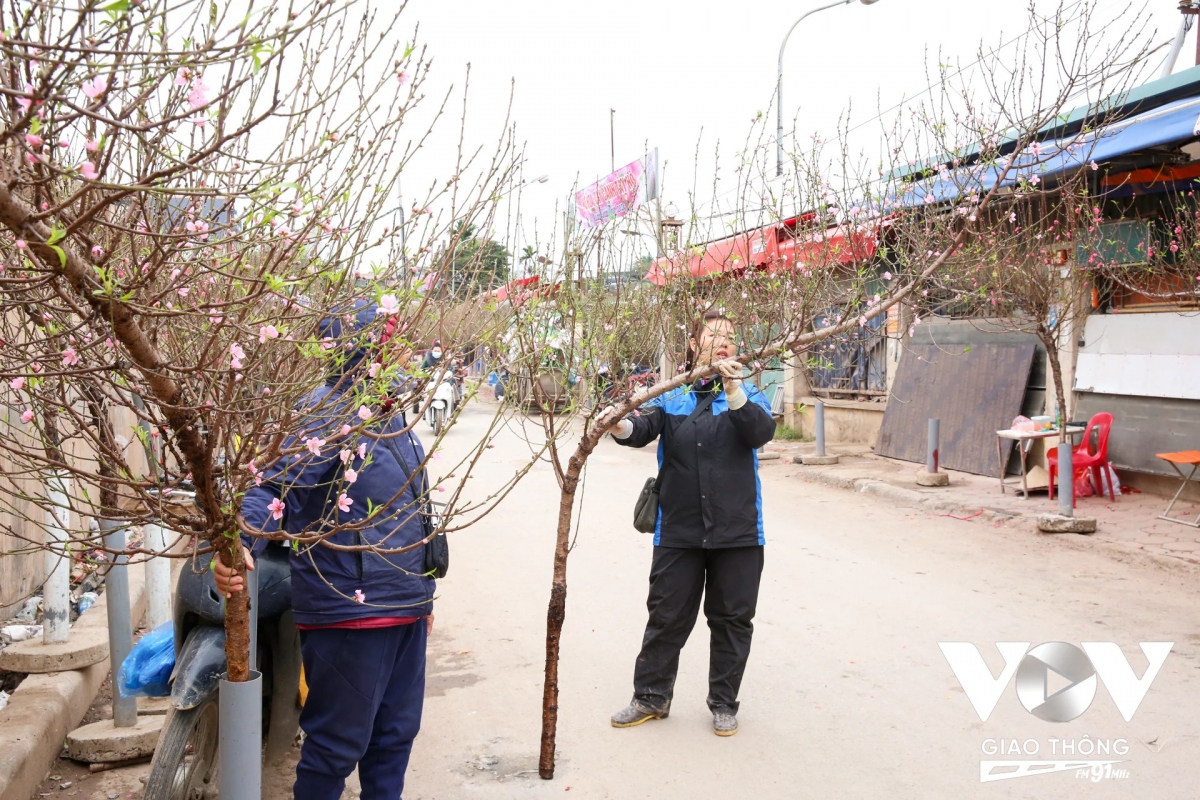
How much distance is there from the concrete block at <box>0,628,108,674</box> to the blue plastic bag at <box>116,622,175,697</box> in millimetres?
1145

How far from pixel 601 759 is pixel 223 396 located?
2.80 m

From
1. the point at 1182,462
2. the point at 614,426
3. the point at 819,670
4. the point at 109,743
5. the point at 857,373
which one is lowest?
the point at 819,670

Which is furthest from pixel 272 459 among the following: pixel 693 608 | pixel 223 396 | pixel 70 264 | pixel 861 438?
pixel 861 438

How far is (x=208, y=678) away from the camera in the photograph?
3127mm

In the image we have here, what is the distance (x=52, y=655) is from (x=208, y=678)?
1.87 metres

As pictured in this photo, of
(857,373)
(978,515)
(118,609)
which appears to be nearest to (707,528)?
(118,609)

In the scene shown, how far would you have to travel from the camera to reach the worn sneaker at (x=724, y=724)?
4355mm

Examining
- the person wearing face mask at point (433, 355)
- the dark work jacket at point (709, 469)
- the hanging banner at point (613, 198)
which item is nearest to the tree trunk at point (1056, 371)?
the hanging banner at point (613, 198)

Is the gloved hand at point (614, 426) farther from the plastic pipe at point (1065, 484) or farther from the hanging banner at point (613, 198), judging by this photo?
the plastic pipe at point (1065, 484)

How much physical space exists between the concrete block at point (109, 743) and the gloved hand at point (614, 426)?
7.52ft

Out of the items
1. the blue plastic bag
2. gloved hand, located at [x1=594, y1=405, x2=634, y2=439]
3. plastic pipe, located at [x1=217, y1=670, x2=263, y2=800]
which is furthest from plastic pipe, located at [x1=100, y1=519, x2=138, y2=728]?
gloved hand, located at [x1=594, y1=405, x2=634, y2=439]

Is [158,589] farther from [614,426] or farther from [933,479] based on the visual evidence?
[933,479]

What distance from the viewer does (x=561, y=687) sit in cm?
506

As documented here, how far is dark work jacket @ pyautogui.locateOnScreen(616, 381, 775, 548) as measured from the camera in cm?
429
